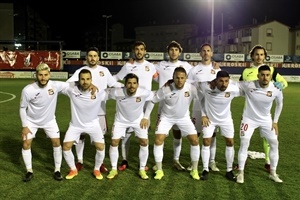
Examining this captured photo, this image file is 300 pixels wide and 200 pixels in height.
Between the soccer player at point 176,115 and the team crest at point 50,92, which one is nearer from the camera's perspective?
the team crest at point 50,92

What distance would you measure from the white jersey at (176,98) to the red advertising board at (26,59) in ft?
86.3

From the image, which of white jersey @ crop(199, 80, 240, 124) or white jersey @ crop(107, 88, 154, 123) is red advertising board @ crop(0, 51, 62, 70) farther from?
white jersey @ crop(199, 80, 240, 124)

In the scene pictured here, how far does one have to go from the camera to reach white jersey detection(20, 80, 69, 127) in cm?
592

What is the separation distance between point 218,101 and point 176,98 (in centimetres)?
69

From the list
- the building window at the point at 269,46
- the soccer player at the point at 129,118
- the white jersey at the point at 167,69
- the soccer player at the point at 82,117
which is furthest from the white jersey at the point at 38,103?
the building window at the point at 269,46

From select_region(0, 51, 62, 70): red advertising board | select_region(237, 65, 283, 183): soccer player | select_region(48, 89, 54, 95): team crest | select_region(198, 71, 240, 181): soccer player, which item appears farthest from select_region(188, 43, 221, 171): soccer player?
select_region(0, 51, 62, 70): red advertising board

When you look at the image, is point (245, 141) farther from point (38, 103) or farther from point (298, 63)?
point (298, 63)

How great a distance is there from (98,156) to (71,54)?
28.6 metres

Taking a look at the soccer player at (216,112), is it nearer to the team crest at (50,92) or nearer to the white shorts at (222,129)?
the white shorts at (222,129)

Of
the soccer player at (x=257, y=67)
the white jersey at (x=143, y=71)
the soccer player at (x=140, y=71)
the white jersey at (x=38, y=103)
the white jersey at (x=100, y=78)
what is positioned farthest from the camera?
the white jersey at (x=143, y=71)

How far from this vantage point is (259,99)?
599 cm

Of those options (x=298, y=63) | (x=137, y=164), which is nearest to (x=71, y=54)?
(x=298, y=63)

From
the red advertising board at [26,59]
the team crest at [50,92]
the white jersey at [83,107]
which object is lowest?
the white jersey at [83,107]

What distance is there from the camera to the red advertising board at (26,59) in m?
30.8
